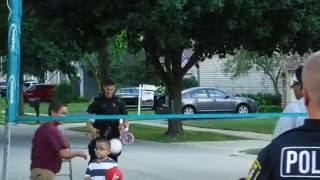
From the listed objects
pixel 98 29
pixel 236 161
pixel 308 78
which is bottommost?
pixel 236 161

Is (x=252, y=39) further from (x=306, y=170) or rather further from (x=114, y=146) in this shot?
(x=306, y=170)

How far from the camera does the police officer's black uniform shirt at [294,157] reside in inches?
104

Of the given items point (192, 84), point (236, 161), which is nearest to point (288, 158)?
point (236, 161)

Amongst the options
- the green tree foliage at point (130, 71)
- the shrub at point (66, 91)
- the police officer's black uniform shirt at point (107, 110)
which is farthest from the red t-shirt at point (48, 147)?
the shrub at point (66, 91)

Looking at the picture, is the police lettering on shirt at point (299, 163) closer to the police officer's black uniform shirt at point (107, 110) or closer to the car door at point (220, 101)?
the police officer's black uniform shirt at point (107, 110)

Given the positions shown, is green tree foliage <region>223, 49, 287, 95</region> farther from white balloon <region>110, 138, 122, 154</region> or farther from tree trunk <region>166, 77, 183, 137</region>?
white balloon <region>110, 138, 122, 154</region>

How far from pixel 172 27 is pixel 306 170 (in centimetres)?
1346

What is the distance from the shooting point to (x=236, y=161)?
55.8ft

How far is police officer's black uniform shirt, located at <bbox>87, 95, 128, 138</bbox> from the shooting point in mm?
9867

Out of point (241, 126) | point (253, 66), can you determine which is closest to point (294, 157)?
point (241, 126)

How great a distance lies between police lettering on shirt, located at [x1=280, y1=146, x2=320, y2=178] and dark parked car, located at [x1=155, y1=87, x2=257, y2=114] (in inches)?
1373

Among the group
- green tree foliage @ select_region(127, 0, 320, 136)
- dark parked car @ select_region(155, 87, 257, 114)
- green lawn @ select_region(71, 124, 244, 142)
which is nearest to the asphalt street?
green lawn @ select_region(71, 124, 244, 142)

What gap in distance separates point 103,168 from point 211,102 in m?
30.3

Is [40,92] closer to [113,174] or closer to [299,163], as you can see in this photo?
[113,174]
